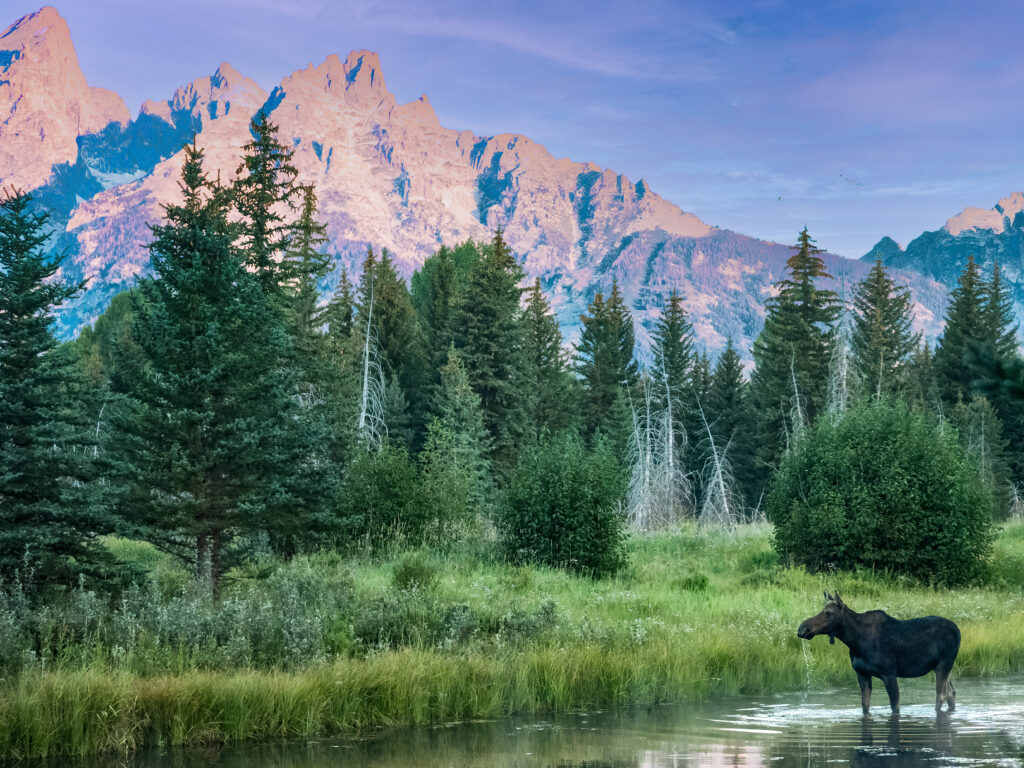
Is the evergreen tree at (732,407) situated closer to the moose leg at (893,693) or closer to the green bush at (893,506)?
the green bush at (893,506)

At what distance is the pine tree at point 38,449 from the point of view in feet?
57.6

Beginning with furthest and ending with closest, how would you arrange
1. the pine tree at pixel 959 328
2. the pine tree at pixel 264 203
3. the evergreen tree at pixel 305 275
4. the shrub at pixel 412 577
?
the pine tree at pixel 959 328 < the evergreen tree at pixel 305 275 < the pine tree at pixel 264 203 < the shrub at pixel 412 577

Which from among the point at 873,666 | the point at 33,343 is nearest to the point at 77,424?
the point at 33,343

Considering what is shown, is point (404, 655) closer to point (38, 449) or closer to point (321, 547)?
point (38, 449)

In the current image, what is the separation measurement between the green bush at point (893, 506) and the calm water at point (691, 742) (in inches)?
564

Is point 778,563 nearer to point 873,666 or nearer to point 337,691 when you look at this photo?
point 873,666

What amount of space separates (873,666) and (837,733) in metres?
1.47

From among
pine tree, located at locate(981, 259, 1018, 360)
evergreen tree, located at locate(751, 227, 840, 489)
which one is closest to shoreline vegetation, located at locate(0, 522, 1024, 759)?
evergreen tree, located at locate(751, 227, 840, 489)

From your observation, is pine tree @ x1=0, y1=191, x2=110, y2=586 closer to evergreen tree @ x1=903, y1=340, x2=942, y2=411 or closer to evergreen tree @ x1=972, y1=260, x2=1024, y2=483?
evergreen tree @ x1=972, y1=260, x2=1024, y2=483

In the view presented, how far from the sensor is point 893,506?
85.0ft

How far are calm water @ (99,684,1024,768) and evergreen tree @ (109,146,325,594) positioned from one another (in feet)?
31.6

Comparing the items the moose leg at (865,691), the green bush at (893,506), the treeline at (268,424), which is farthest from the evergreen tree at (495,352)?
the moose leg at (865,691)

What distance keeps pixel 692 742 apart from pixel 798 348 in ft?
171

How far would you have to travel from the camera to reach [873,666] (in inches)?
449
